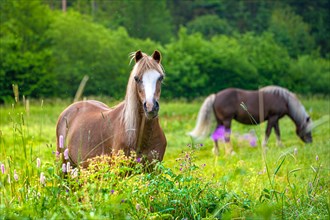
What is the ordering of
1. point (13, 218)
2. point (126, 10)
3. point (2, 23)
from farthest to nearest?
1. point (126, 10)
2. point (2, 23)
3. point (13, 218)

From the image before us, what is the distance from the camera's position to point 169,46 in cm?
4141

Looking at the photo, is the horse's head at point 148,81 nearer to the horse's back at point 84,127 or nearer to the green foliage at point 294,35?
the horse's back at point 84,127

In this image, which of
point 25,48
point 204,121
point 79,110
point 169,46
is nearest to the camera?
point 79,110

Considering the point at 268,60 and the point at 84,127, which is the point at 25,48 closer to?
the point at 268,60

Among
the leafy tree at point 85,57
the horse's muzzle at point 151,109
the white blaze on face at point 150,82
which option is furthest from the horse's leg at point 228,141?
the leafy tree at point 85,57

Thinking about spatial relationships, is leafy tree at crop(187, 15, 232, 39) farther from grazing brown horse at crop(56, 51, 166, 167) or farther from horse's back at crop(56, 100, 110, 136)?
grazing brown horse at crop(56, 51, 166, 167)

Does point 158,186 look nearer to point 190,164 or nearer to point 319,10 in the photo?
point 190,164

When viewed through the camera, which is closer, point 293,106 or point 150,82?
point 150,82

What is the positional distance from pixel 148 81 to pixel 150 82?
22 millimetres

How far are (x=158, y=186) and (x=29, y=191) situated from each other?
0.94 meters

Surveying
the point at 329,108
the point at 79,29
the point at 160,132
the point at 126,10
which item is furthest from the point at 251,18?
the point at 160,132

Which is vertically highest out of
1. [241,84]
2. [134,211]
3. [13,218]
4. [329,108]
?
[13,218]

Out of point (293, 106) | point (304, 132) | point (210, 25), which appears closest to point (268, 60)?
point (210, 25)

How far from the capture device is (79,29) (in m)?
35.9
